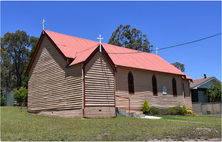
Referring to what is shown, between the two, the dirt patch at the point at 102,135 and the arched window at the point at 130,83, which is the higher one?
the arched window at the point at 130,83

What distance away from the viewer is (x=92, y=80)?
62.0 ft

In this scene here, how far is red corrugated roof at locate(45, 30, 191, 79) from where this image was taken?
67.8 feet

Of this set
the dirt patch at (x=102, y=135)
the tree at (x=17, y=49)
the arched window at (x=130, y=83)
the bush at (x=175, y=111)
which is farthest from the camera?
the tree at (x=17, y=49)

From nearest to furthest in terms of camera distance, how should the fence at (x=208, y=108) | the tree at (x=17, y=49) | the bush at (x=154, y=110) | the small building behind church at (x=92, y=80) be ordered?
the small building behind church at (x=92, y=80) → the bush at (x=154, y=110) → the fence at (x=208, y=108) → the tree at (x=17, y=49)

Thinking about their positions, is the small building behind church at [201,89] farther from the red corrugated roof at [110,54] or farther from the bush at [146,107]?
the bush at [146,107]

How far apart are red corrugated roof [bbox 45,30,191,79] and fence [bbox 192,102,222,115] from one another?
540 cm

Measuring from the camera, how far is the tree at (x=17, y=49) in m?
52.2

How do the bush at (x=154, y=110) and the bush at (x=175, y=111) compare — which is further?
the bush at (x=175, y=111)

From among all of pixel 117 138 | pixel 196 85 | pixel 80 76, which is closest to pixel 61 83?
pixel 80 76

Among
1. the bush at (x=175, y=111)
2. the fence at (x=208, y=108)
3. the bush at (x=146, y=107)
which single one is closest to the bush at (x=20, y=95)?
the bush at (x=146, y=107)

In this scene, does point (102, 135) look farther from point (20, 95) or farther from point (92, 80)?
point (20, 95)

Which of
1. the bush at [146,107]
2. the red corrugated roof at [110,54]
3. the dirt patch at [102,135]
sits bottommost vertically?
the dirt patch at [102,135]

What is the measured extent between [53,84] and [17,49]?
36936 mm

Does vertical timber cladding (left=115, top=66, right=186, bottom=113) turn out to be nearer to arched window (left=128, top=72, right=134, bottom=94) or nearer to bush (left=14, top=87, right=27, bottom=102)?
arched window (left=128, top=72, right=134, bottom=94)
